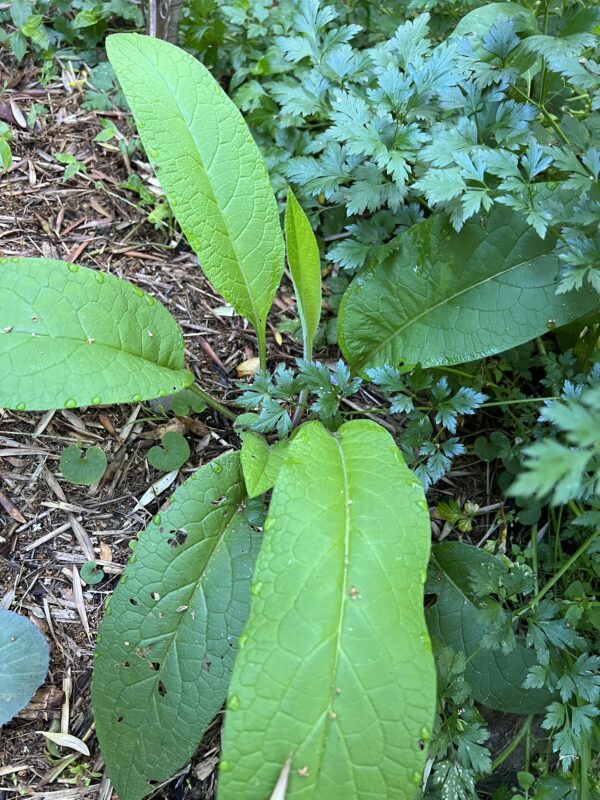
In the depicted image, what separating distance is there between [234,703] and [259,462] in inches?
23.6

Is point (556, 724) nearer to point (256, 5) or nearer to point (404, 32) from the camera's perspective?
point (404, 32)

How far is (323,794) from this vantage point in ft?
4.13

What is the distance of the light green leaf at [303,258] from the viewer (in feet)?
6.14

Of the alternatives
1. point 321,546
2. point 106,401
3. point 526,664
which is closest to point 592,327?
point 526,664

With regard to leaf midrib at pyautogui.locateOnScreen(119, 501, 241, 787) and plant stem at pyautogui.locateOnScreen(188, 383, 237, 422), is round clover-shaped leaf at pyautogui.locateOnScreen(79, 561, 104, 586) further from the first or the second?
plant stem at pyautogui.locateOnScreen(188, 383, 237, 422)

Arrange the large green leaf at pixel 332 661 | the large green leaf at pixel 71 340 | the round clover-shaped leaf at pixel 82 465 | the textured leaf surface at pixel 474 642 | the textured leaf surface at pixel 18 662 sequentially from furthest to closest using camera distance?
the round clover-shaped leaf at pixel 82 465 < the textured leaf surface at pixel 474 642 < the textured leaf surface at pixel 18 662 < the large green leaf at pixel 71 340 < the large green leaf at pixel 332 661

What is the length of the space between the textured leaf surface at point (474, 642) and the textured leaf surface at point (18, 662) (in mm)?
1083

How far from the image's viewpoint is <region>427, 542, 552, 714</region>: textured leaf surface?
5.98 feet

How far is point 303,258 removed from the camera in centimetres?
191

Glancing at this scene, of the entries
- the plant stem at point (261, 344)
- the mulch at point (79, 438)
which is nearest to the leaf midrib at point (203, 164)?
the plant stem at point (261, 344)

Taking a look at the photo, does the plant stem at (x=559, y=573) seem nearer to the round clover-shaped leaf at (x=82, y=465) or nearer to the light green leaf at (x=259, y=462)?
the light green leaf at (x=259, y=462)

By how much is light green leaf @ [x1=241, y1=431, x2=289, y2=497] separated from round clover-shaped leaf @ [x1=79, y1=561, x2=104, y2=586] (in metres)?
0.58

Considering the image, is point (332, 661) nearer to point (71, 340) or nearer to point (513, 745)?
point (513, 745)

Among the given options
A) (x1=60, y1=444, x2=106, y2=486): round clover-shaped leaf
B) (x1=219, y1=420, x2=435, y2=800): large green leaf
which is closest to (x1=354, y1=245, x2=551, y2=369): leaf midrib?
(x1=219, y1=420, x2=435, y2=800): large green leaf
